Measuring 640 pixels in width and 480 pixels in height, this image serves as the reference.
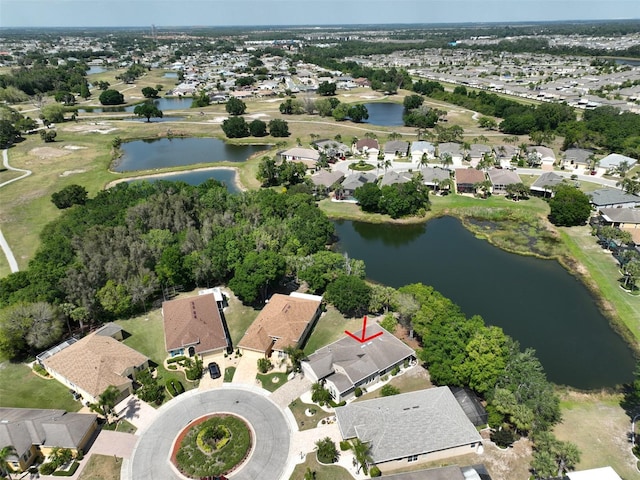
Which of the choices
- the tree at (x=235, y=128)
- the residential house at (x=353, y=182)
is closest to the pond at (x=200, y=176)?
the residential house at (x=353, y=182)

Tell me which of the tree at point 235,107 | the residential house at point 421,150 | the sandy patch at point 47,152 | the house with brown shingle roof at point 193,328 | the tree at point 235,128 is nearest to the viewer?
the house with brown shingle roof at point 193,328

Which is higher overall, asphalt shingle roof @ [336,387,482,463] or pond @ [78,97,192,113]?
asphalt shingle roof @ [336,387,482,463]

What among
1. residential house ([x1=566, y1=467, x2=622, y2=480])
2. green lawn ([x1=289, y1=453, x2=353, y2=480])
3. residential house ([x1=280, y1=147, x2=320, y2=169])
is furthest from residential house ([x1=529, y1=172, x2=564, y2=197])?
green lawn ([x1=289, y1=453, x2=353, y2=480])

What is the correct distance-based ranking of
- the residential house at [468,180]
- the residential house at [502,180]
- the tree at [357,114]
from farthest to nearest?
the tree at [357,114] → the residential house at [468,180] → the residential house at [502,180]

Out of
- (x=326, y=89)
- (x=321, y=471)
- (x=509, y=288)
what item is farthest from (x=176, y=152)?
(x=321, y=471)

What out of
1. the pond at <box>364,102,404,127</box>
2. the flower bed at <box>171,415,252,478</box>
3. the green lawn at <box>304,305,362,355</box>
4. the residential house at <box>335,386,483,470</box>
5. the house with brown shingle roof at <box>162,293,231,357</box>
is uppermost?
the residential house at <box>335,386,483,470</box>

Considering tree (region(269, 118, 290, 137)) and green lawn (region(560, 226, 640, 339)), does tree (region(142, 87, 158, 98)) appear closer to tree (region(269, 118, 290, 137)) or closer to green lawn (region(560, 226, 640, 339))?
tree (region(269, 118, 290, 137))

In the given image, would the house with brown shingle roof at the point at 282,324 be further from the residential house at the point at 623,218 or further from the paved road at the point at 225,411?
the residential house at the point at 623,218
